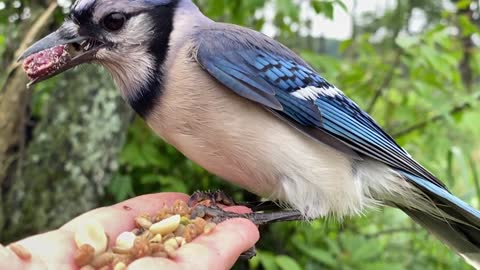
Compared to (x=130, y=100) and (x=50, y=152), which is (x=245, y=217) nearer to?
(x=130, y=100)

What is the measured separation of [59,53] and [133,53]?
0.18 metres

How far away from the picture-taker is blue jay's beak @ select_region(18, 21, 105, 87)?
4.88 feet

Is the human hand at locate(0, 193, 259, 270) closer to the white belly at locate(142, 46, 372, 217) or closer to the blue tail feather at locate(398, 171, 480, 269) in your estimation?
the white belly at locate(142, 46, 372, 217)

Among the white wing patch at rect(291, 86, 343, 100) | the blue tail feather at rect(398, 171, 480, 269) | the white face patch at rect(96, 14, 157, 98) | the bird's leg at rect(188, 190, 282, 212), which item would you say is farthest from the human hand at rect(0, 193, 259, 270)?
the blue tail feather at rect(398, 171, 480, 269)

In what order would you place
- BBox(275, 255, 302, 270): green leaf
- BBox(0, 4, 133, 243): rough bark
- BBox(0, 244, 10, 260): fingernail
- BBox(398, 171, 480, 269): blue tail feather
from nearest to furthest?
BBox(0, 244, 10, 260): fingernail < BBox(398, 171, 480, 269): blue tail feather < BBox(275, 255, 302, 270): green leaf < BBox(0, 4, 133, 243): rough bark

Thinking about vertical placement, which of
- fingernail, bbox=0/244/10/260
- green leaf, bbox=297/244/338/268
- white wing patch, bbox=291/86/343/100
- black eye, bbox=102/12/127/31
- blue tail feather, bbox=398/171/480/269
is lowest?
green leaf, bbox=297/244/338/268

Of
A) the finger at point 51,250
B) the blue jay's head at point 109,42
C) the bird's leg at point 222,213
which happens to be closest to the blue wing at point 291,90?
the blue jay's head at point 109,42

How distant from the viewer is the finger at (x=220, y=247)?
117 cm

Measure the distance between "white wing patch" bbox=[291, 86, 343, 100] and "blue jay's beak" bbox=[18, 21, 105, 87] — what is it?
55cm

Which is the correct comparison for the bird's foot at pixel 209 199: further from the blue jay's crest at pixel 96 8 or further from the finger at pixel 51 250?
the blue jay's crest at pixel 96 8

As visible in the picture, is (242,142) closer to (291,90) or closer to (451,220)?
(291,90)

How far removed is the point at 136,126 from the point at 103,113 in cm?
24

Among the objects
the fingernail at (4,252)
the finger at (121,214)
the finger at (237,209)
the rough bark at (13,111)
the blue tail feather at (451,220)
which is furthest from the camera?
the rough bark at (13,111)

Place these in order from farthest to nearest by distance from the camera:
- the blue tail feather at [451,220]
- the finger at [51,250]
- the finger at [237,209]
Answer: the blue tail feather at [451,220]
the finger at [237,209]
the finger at [51,250]
